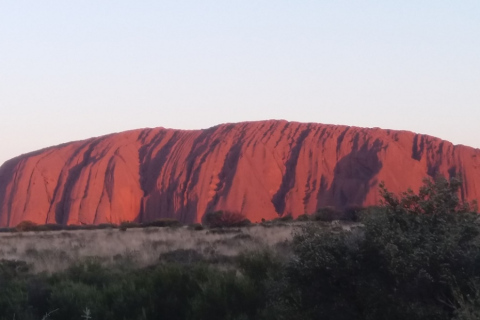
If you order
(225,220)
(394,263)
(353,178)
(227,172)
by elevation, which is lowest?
(225,220)

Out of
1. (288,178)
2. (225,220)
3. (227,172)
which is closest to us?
(225,220)

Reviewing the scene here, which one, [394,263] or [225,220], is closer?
[394,263]

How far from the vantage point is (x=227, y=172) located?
59.6 meters

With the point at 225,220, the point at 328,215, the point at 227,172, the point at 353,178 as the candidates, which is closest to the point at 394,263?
the point at 328,215

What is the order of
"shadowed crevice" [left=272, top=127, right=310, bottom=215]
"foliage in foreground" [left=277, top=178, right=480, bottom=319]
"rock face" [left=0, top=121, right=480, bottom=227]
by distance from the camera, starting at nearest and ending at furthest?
"foliage in foreground" [left=277, top=178, right=480, bottom=319] < "rock face" [left=0, top=121, right=480, bottom=227] < "shadowed crevice" [left=272, top=127, right=310, bottom=215]

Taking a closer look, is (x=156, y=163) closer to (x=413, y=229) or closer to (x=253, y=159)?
(x=253, y=159)

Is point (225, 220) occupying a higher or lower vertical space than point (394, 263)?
lower

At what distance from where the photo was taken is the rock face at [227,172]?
55.9 m

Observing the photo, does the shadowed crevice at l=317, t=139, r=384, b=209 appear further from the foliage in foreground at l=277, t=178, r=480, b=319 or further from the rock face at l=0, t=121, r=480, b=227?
the foliage in foreground at l=277, t=178, r=480, b=319

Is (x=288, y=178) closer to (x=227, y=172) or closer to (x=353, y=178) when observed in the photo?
(x=227, y=172)

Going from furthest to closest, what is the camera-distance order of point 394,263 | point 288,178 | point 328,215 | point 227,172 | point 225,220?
point 227,172 → point 288,178 → point 225,220 → point 328,215 → point 394,263

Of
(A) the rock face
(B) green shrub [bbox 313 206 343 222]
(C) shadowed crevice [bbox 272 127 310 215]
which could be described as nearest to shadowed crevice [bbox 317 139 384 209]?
(A) the rock face

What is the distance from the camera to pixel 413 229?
7.25m

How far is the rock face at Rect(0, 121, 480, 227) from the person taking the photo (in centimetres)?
5594
